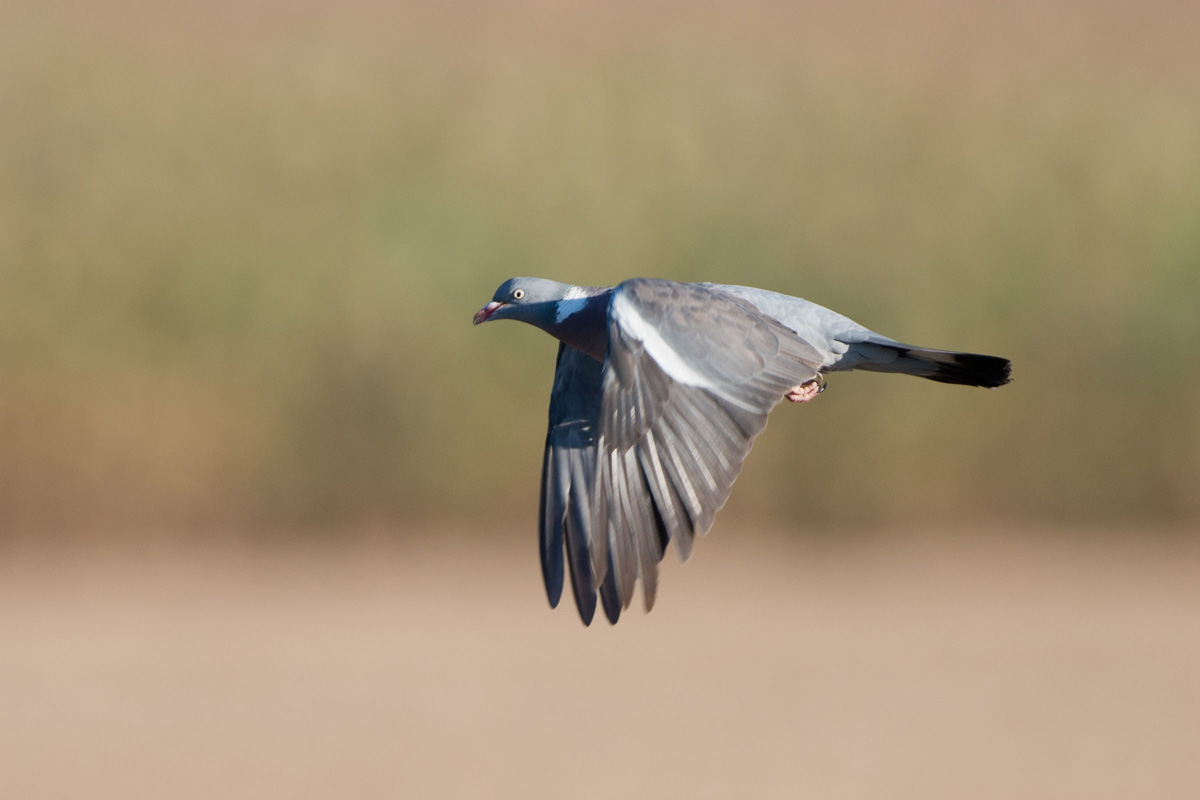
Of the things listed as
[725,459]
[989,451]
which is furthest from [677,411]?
[989,451]

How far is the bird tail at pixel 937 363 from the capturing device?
3.56 meters

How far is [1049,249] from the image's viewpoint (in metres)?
7.42

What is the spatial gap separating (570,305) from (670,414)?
0.76m

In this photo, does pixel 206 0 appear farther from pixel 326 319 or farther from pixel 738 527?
pixel 738 527

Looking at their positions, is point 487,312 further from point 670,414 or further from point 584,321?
point 670,414

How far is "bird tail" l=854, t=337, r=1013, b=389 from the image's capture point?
3.56m

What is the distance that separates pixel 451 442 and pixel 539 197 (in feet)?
4.44

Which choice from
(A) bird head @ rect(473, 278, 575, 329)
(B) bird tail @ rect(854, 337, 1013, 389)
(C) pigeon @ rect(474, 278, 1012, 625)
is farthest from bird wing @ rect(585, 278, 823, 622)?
(A) bird head @ rect(473, 278, 575, 329)

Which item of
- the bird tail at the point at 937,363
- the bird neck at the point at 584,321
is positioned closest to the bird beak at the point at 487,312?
the bird neck at the point at 584,321

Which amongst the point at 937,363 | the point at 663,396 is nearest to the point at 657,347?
the point at 663,396

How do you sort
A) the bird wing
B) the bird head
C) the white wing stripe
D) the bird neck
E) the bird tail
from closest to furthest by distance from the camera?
the bird wing < the white wing stripe < the bird tail < the bird neck < the bird head

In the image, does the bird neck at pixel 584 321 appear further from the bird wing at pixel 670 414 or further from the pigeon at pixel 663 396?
the bird wing at pixel 670 414

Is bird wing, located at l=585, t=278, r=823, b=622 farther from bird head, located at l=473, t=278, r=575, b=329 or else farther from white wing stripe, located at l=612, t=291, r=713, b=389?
bird head, located at l=473, t=278, r=575, b=329

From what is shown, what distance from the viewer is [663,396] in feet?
10.7
